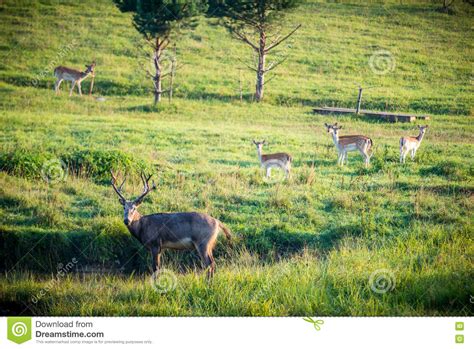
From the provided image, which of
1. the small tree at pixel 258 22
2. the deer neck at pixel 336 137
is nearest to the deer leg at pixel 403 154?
the deer neck at pixel 336 137

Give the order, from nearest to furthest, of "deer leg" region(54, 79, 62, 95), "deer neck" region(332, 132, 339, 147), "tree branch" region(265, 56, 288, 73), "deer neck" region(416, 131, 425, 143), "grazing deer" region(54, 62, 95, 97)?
"deer neck" region(416, 131, 425, 143) → "deer neck" region(332, 132, 339, 147) → "deer leg" region(54, 79, 62, 95) → "grazing deer" region(54, 62, 95, 97) → "tree branch" region(265, 56, 288, 73)

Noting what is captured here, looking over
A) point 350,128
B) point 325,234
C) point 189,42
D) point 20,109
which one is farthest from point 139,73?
point 325,234

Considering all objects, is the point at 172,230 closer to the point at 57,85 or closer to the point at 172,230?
the point at 172,230

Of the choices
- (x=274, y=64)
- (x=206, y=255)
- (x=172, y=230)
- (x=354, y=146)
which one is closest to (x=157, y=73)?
(x=274, y=64)

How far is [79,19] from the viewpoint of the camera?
8.26 m

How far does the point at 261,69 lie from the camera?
9.29 m

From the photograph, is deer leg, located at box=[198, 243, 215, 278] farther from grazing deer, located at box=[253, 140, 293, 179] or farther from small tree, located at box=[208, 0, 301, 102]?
small tree, located at box=[208, 0, 301, 102]

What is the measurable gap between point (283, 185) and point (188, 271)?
188 cm

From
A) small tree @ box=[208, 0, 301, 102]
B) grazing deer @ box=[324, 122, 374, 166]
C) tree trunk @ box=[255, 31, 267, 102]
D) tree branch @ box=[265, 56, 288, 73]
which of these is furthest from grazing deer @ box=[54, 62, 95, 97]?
grazing deer @ box=[324, 122, 374, 166]

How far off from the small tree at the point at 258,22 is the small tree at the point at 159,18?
0.37 m

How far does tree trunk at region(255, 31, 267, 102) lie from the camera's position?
9.00m

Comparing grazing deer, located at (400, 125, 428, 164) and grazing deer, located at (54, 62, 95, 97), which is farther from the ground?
grazing deer, located at (54, 62, 95, 97)

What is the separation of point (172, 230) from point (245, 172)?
2015mm

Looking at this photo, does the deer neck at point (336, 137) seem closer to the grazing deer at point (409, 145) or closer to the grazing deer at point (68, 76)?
the grazing deer at point (409, 145)
